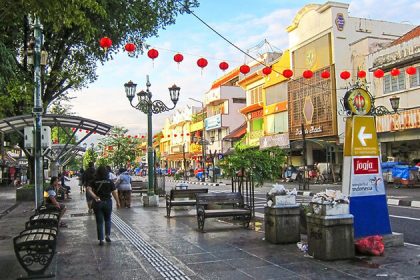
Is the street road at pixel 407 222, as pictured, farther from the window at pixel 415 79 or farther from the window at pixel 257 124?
the window at pixel 257 124

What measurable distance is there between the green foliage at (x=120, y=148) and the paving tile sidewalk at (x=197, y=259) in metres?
36.1

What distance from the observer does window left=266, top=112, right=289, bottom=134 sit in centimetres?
3984

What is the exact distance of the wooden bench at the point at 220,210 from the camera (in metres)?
10.8

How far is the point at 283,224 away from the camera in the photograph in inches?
349

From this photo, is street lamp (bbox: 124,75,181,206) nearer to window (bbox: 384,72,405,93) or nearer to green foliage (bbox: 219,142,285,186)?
green foliage (bbox: 219,142,285,186)

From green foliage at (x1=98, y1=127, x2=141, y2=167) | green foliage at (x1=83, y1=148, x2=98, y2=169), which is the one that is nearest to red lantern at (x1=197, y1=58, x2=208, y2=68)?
green foliage at (x1=83, y1=148, x2=98, y2=169)

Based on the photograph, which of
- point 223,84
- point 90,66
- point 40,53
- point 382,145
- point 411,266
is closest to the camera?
point 411,266

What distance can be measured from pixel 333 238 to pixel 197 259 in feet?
7.25

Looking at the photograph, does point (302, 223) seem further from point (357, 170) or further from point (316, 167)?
point (316, 167)

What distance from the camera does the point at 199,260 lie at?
7.59 metres

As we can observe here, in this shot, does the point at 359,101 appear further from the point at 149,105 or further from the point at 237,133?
the point at 237,133

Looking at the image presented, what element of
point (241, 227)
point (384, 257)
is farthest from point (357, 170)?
point (241, 227)

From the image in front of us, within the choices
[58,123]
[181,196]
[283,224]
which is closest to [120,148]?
[58,123]

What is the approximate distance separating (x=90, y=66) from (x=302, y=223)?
17.6 meters
